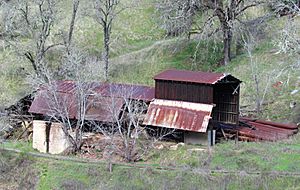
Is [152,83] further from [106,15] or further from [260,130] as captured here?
[260,130]

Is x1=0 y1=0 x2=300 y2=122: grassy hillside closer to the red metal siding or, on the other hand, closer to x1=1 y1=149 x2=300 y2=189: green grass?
the red metal siding

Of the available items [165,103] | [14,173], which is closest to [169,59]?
[165,103]

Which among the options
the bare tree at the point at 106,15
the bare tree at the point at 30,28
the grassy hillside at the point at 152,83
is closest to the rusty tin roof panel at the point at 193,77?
the grassy hillside at the point at 152,83

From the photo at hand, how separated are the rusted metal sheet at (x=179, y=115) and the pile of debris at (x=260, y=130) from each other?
A: 6.00 feet

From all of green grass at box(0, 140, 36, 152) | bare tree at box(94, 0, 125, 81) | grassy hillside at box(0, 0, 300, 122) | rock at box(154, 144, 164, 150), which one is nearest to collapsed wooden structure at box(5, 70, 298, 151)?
rock at box(154, 144, 164, 150)

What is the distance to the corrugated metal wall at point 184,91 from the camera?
30.9 meters

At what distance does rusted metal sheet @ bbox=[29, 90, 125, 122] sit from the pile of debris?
608 cm

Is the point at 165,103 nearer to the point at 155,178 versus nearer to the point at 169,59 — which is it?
the point at 155,178

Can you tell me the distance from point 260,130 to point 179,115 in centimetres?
446

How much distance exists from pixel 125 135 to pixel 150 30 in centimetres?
2477

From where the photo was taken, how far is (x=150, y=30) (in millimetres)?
53281

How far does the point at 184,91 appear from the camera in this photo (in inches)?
1240

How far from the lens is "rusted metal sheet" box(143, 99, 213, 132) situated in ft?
99.6

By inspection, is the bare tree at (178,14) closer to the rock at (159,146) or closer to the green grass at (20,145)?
the rock at (159,146)
